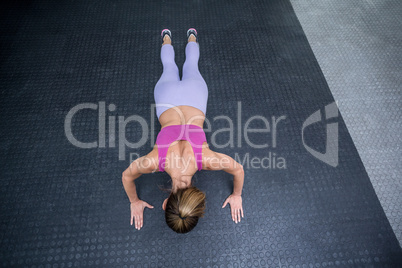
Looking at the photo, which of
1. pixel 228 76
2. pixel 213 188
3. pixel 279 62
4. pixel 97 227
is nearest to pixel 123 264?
pixel 97 227

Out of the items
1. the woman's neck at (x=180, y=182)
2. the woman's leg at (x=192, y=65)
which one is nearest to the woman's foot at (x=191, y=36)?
the woman's leg at (x=192, y=65)

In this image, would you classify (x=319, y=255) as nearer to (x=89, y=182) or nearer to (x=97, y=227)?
(x=97, y=227)

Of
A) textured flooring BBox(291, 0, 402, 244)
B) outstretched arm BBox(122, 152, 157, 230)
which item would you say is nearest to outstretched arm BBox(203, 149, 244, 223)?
outstretched arm BBox(122, 152, 157, 230)

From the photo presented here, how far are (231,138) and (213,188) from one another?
1.07 ft

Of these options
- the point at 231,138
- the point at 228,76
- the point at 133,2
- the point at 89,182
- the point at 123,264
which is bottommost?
the point at 123,264

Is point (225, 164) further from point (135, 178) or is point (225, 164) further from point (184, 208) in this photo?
point (135, 178)

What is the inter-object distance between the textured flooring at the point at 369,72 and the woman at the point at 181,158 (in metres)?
0.84

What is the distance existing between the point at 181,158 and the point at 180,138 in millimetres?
99

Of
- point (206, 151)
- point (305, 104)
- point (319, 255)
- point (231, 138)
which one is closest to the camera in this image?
point (206, 151)

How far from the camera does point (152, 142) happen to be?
55.4 inches

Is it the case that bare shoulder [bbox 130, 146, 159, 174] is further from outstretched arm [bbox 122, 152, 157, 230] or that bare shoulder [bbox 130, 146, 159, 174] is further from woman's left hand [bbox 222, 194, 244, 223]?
woman's left hand [bbox 222, 194, 244, 223]

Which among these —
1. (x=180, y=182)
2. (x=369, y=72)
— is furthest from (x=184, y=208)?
(x=369, y=72)

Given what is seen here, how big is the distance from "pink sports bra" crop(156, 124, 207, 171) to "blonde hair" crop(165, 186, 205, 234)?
0.17m

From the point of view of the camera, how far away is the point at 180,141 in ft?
3.49
